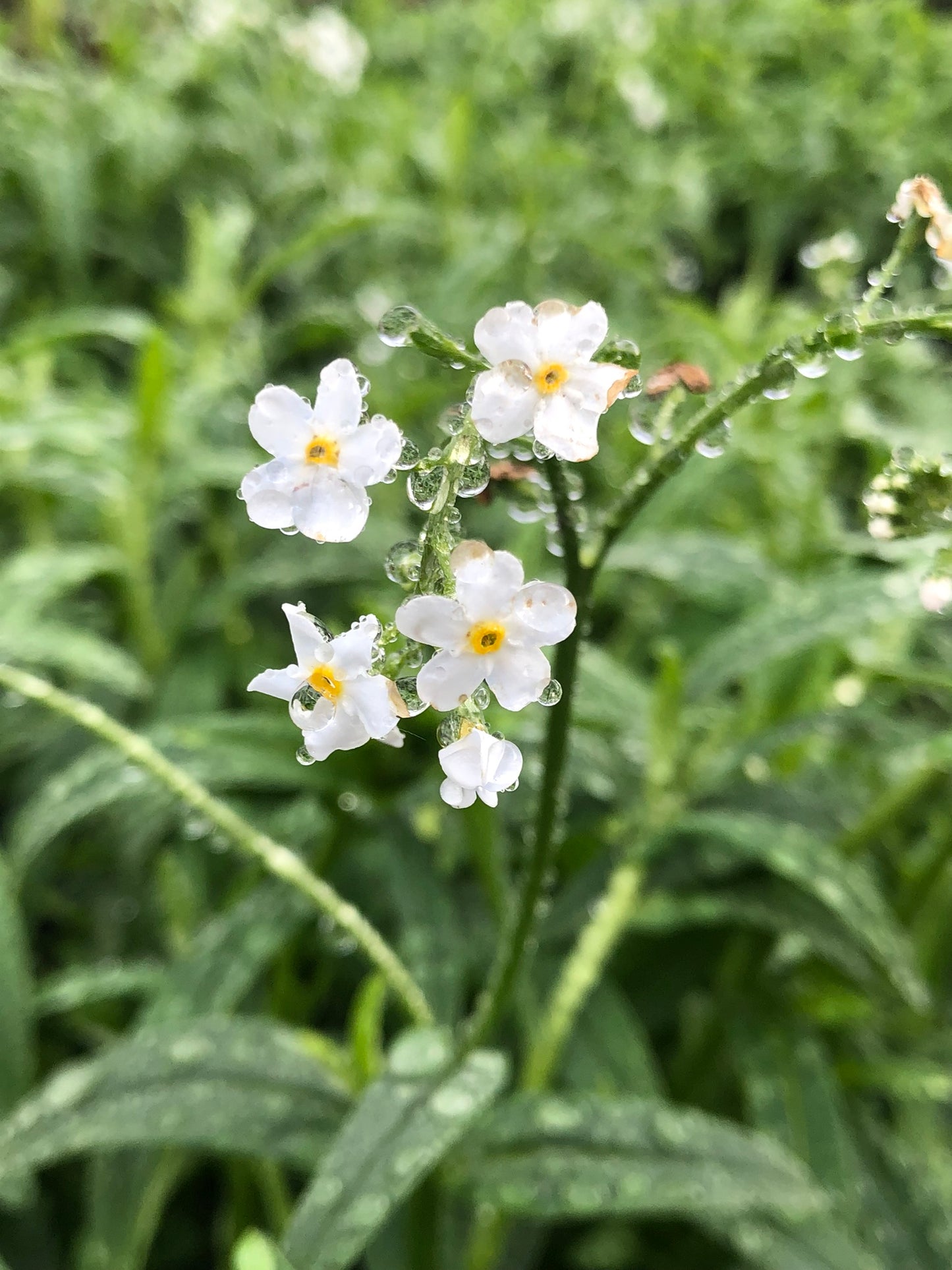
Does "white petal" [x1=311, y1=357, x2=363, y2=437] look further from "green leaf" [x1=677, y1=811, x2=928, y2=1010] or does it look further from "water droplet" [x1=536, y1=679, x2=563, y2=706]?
"green leaf" [x1=677, y1=811, x2=928, y2=1010]

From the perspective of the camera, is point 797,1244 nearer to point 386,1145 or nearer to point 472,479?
point 386,1145

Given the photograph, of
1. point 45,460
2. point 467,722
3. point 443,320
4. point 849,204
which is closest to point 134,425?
point 45,460

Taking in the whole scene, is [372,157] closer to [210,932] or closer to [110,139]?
[110,139]

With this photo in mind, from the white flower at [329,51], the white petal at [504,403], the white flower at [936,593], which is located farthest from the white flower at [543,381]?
the white flower at [329,51]

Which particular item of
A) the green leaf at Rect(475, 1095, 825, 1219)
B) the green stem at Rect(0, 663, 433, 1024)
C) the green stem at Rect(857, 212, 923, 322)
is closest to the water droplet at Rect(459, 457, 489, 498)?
the green stem at Rect(857, 212, 923, 322)

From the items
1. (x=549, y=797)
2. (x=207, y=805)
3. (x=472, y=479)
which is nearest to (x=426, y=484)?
(x=472, y=479)

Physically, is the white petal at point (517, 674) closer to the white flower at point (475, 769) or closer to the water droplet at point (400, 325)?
the white flower at point (475, 769)
